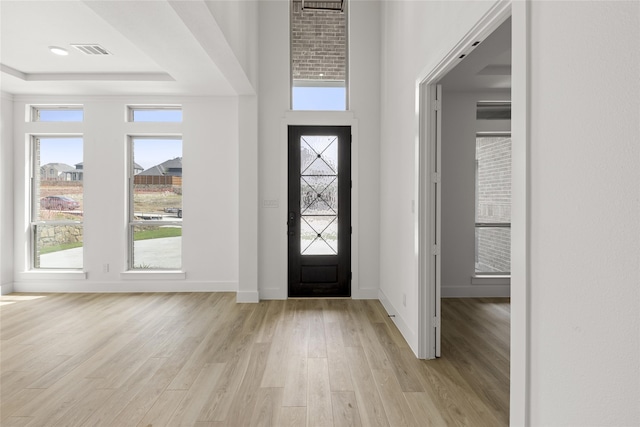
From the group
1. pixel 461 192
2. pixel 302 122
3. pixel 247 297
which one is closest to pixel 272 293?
pixel 247 297

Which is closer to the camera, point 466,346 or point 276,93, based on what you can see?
point 466,346

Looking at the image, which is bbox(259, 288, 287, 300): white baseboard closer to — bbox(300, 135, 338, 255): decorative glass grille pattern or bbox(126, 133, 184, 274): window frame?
bbox(300, 135, 338, 255): decorative glass grille pattern

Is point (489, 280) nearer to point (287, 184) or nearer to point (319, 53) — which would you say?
point (287, 184)

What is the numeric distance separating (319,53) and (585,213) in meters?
4.51

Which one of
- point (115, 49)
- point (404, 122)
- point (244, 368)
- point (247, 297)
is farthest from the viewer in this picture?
point (247, 297)

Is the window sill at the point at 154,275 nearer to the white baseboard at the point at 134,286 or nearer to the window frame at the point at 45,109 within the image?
the white baseboard at the point at 134,286

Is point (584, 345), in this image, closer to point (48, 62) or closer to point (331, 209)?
point (331, 209)

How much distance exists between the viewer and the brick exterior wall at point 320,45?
16.3 ft

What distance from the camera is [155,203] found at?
5281 mm

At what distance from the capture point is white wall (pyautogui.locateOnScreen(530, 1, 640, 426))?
1.03m

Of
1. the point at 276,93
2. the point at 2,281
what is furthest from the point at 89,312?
the point at 276,93

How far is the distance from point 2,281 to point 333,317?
4806 millimetres

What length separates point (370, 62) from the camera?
4832 millimetres

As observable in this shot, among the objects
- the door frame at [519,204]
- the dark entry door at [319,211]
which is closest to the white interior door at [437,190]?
the door frame at [519,204]
